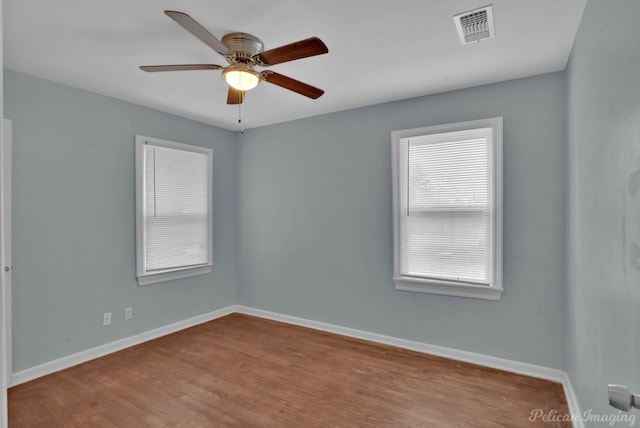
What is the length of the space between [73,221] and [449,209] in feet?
11.6

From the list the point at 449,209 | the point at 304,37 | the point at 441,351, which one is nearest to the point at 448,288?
the point at 441,351

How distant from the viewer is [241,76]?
2303mm

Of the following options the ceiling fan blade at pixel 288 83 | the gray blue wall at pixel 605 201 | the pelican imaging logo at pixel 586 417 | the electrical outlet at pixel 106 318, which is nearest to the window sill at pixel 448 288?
the gray blue wall at pixel 605 201

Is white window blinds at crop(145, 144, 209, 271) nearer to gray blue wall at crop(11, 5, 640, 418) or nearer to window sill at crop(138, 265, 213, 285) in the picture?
window sill at crop(138, 265, 213, 285)

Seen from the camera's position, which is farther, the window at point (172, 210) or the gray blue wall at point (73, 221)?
the window at point (172, 210)

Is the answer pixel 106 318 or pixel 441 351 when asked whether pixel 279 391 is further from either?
pixel 106 318

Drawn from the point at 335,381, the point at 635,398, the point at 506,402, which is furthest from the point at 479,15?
the point at 335,381

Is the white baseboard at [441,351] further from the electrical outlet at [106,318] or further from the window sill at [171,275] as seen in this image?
the electrical outlet at [106,318]

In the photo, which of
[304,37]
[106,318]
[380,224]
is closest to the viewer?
[304,37]

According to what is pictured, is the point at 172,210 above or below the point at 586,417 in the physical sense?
above

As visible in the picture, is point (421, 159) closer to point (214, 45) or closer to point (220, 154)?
point (214, 45)

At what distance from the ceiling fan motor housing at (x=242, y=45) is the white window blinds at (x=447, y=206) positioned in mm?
1833

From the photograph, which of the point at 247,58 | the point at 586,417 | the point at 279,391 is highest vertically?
the point at 247,58

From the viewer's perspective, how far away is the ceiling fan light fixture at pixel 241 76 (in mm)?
2275
